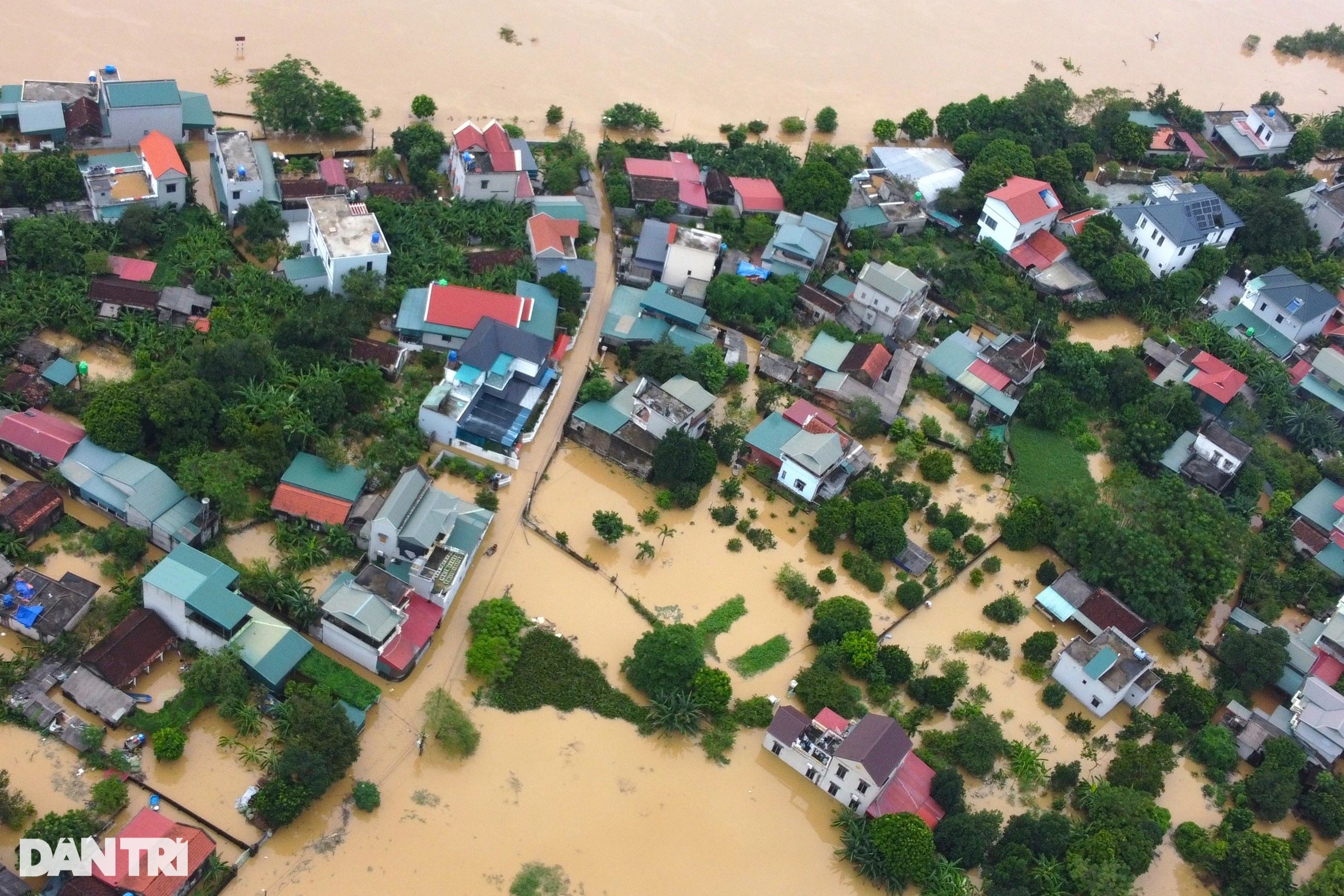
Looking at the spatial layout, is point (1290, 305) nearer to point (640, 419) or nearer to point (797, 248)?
point (797, 248)

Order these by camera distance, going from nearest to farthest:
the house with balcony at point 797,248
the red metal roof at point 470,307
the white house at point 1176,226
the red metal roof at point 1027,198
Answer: the red metal roof at point 470,307
the house with balcony at point 797,248
the red metal roof at point 1027,198
the white house at point 1176,226

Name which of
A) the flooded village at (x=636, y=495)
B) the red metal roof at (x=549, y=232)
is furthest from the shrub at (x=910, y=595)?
the red metal roof at (x=549, y=232)

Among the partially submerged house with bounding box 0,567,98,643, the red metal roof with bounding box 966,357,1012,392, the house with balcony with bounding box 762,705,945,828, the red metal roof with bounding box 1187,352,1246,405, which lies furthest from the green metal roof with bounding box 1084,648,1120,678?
the partially submerged house with bounding box 0,567,98,643

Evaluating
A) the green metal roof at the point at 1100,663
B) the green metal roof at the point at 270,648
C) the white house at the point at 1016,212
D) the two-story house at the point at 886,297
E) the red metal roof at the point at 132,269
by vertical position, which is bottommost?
the green metal roof at the point at 270,648

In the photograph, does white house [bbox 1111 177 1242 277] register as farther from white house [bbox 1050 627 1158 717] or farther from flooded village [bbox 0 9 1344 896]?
white house [bbox 1050 627 1158 717]

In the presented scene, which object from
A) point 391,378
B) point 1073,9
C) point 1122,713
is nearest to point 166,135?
point 391,378

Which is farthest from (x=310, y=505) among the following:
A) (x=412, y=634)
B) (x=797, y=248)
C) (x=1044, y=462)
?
(x=1044, y=462)

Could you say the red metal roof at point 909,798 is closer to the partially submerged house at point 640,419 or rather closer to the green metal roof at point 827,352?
the partially submerged house at point 640,419

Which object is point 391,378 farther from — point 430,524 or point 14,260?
point 14,260
